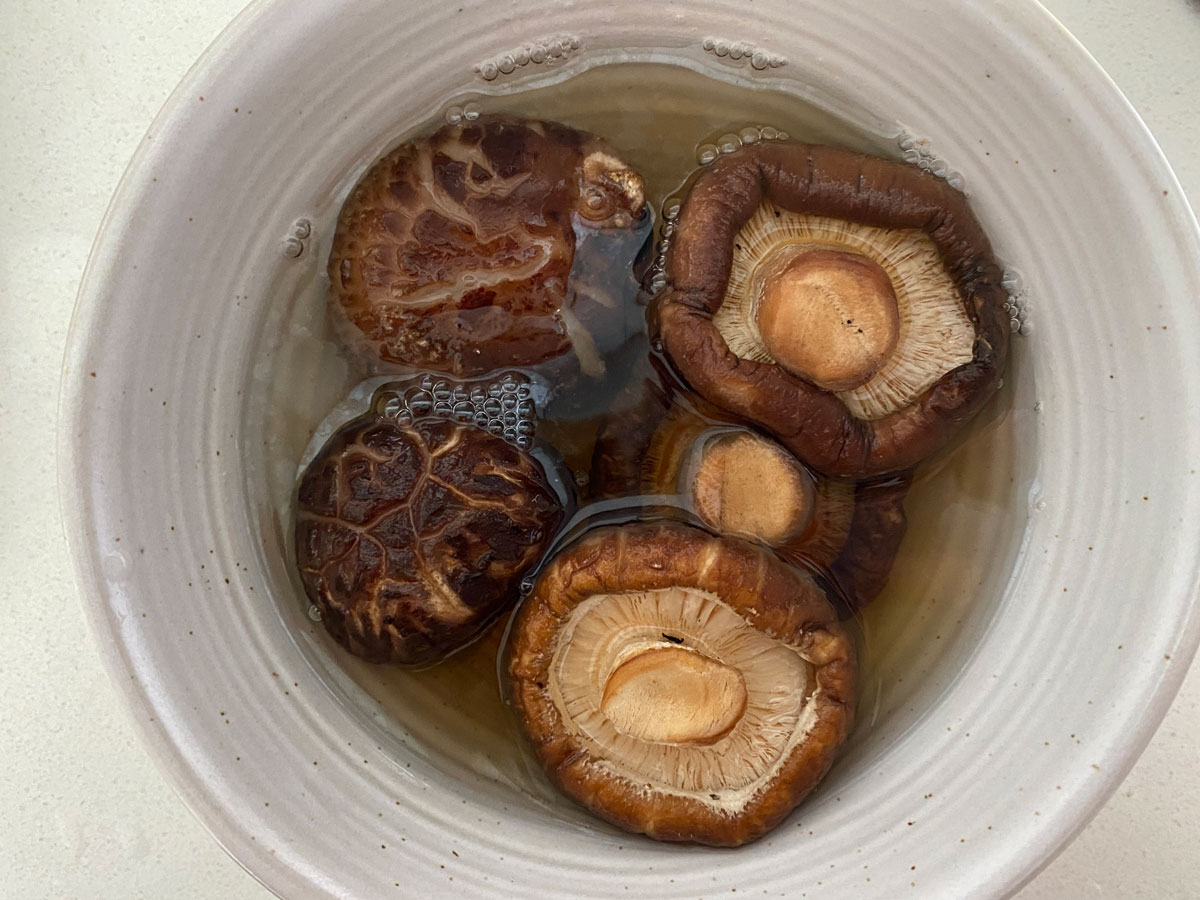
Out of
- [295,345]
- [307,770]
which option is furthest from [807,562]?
[295,345]

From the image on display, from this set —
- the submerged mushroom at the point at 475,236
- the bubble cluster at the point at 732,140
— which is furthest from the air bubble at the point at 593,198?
the bubble cluster at the point at 732,140

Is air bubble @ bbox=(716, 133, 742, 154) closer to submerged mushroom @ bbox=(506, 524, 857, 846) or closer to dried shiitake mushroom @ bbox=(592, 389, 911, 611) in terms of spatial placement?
dried shiitake mushroom @ bbox=(592, 389, 911, 611)

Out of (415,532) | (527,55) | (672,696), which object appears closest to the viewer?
(672,696)

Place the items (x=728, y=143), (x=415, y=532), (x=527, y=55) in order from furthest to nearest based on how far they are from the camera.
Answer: (x=728, y=143), (x=527, y=55), (x=415, y=532)

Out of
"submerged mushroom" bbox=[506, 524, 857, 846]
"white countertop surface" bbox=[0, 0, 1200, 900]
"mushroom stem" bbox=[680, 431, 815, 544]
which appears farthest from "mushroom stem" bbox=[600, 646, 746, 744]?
"white countertop surface" bbox=[0, 0, 1200, 900]

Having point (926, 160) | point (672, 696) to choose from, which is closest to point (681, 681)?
point (672, 696)

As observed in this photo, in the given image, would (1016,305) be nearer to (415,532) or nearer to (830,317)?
(830,317)
